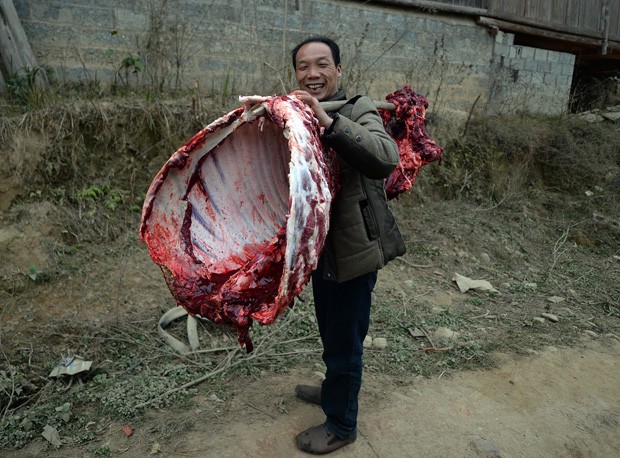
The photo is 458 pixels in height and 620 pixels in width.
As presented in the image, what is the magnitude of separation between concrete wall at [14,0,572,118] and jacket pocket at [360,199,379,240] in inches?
125

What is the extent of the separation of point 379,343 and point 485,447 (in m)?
1.01

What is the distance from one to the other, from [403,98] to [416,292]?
2.22 m

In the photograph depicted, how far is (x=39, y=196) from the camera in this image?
157 inches

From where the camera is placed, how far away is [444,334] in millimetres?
3482

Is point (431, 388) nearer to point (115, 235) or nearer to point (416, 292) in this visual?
point (416, 292)

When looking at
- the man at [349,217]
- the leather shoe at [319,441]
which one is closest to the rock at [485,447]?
the leather shoe at [319,441]

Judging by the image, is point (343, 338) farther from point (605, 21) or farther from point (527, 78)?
point (605, 21)

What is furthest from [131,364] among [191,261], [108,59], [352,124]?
[108,59]

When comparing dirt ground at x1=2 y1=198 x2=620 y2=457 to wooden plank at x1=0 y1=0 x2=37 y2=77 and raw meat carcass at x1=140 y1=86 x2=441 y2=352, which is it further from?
wooden plank at x1=0 y1=0 x2=37 y2=77

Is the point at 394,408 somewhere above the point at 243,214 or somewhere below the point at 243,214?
below

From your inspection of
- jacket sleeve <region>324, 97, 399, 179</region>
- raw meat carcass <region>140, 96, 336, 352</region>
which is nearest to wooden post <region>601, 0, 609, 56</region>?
raw meat carcass <region>140, 96, 336, 352</region>

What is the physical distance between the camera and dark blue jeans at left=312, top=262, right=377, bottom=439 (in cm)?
198

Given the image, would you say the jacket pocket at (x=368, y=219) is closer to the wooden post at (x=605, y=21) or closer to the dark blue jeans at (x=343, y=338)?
the dark blue jeans at (x=343, y=338)

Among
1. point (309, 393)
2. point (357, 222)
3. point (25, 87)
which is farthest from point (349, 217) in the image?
point (25, 87)
